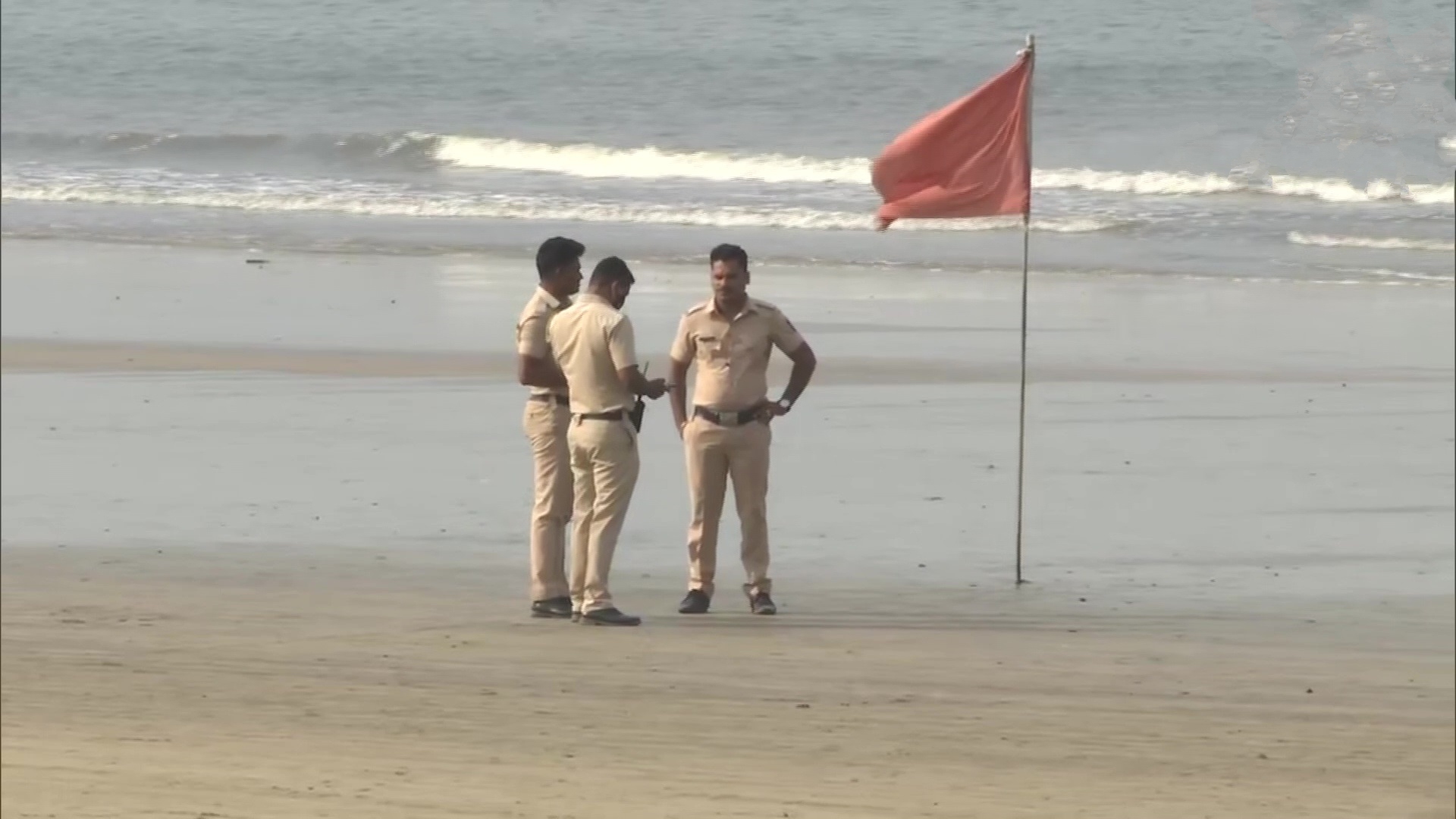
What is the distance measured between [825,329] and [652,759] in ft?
34.5

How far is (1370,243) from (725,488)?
48.6ft

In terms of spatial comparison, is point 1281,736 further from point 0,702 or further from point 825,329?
point 825,329

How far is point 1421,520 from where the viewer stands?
35.1 ft

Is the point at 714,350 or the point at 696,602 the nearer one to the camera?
the point at 714,350

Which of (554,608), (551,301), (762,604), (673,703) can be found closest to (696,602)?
(762,604)

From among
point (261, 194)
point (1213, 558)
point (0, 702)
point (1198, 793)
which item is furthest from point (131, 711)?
point (261, 194)

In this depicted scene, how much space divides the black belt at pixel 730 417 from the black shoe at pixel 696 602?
0.70 metres

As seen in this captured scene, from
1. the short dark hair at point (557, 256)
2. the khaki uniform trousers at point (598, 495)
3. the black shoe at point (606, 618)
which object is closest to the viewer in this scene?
the short dark hair at point (557, 256)

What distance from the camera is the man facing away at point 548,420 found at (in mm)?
6703

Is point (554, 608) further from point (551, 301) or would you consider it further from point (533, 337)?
point (551, 301)

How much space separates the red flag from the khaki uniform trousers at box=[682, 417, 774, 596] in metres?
1.38

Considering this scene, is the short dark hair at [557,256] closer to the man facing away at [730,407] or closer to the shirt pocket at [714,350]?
the man facing away at [730,407]

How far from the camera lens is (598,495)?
327 inches

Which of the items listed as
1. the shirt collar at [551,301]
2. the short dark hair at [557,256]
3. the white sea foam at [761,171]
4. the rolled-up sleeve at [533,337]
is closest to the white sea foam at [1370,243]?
the white sea foam at [761,171]
